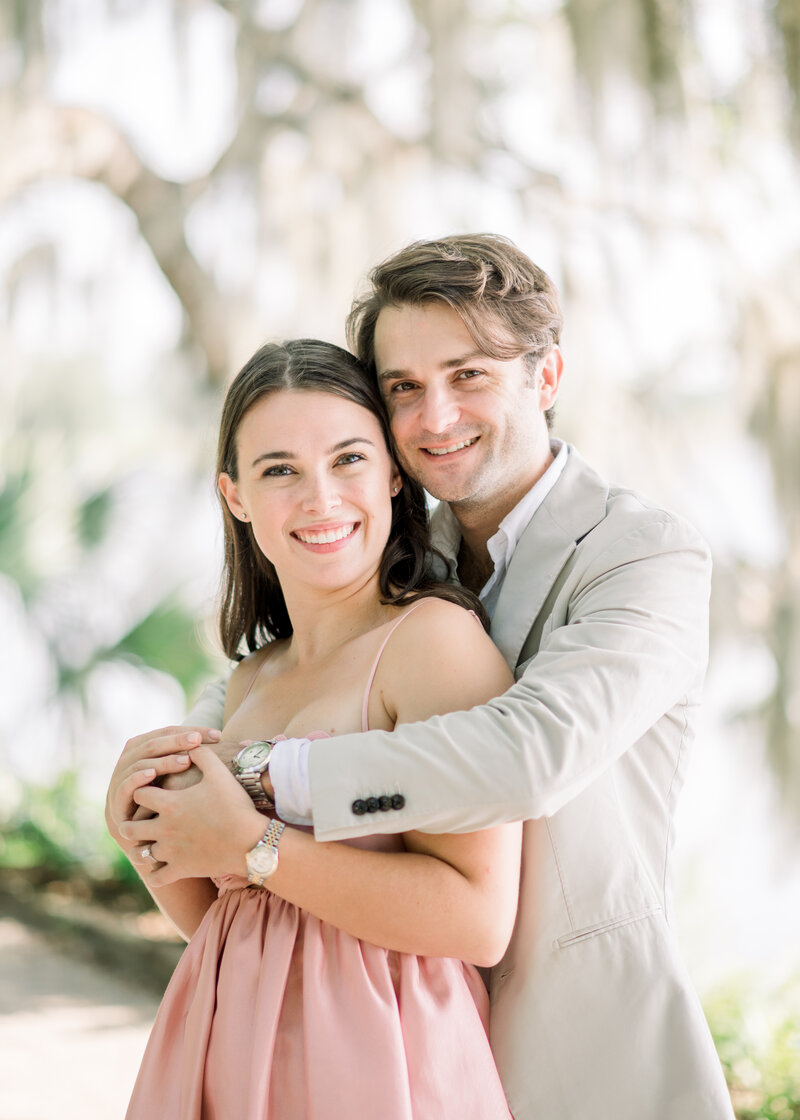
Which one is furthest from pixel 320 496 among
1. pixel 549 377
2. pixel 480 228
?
pixel 480 228

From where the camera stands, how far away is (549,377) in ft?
7.82

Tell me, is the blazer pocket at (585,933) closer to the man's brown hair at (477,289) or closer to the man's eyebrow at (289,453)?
the man's eyebrow at (289,453)

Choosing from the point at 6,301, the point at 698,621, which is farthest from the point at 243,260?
the point at 698,621

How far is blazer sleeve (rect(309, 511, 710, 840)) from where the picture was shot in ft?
4.97

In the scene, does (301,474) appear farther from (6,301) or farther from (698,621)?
(6,301)

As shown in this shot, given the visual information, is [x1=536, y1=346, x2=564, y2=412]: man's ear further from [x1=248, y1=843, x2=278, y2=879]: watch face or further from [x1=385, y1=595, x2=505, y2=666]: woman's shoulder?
[x1=248, y1=843, x2=278, y2=879]: watch face

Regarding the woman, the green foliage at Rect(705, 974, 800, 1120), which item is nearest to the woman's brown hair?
the woman

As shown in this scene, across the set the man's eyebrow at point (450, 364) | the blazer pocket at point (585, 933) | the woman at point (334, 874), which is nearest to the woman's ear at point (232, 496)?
the woman at point (334, 874)

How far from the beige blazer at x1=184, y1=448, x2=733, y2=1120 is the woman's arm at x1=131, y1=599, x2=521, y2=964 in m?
0.07

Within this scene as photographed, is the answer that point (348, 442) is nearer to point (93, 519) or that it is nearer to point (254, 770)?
point (254, 770)

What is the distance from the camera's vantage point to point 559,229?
5.55 m

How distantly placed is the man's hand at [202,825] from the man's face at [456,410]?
27.7 inches

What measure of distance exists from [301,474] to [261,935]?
2.38 feet

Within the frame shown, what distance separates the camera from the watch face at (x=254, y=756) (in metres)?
1.66
